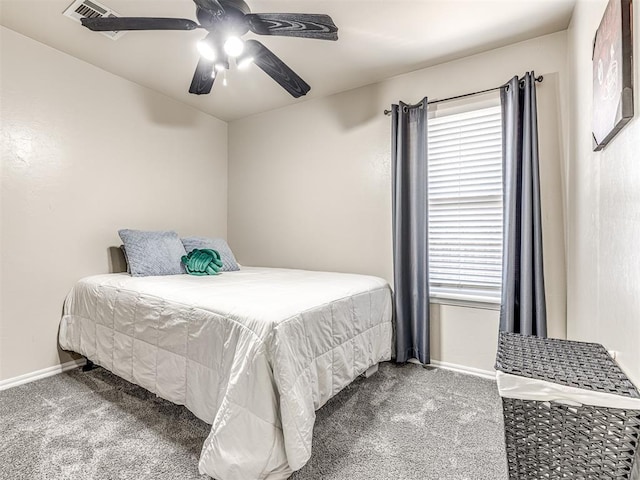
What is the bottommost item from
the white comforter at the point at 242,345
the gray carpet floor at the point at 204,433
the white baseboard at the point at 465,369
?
the gray carpet floor at the point at 204,433

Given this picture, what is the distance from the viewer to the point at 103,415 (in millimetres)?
1929

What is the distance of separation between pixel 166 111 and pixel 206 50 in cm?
176

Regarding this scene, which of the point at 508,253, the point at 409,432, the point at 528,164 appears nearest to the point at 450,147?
the point at 528,164

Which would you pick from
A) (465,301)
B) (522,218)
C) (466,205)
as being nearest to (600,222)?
(522,218)

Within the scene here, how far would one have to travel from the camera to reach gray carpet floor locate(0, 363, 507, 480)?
1483mm

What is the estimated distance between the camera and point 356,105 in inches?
123

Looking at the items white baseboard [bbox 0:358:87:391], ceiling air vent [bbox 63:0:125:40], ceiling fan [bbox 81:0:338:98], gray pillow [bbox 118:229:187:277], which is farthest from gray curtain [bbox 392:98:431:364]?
white baseboard [bbox 0:358:87:391]

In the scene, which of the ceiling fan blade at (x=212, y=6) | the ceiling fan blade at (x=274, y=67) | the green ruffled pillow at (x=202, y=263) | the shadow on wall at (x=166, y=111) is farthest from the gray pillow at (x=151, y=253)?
the ceiling fan blade at (x=212, y=6)

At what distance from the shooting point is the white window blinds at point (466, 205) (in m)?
2.50

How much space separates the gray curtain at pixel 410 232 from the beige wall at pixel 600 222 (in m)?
0.94

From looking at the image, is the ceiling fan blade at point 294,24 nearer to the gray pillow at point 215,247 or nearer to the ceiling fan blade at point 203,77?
the ceiling fan blade at point 203,77

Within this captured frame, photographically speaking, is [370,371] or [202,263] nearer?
[370,371]

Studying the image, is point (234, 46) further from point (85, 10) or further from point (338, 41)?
point (85, 10)

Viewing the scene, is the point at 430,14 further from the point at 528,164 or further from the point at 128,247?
the point at 128,247
